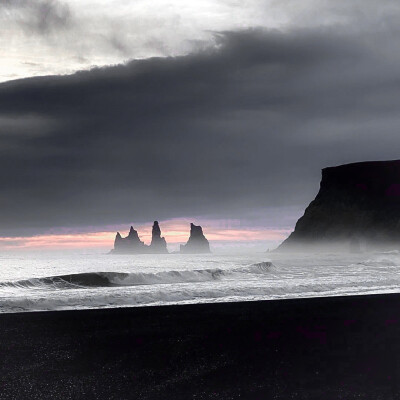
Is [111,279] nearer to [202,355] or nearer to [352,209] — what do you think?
[202,355]

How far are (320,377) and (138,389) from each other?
273 centimetres

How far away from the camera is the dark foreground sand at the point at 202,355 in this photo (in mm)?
7141

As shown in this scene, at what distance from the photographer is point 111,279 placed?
31750 mm

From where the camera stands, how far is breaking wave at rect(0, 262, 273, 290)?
94.4ft

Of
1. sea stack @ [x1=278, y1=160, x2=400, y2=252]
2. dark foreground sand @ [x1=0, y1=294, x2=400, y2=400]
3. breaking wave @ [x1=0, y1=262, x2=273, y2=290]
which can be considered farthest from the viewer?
sea stack @ [x1=278, y1=160, x2=400, y2=252]

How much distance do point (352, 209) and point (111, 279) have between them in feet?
418

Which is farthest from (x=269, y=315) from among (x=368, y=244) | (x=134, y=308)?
(x=368, y=244)

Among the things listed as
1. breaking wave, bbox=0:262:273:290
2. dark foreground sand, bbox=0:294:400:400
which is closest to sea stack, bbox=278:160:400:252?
breaking wave, bbox=0:262:273:290

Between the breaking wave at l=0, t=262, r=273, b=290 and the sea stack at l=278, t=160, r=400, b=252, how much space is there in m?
107

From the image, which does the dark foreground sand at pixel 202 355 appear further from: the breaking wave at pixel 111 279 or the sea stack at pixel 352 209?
the sea stack at pixel 352 209

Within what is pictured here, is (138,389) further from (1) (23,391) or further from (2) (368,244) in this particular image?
(2) (368,244)

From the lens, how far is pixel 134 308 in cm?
1738

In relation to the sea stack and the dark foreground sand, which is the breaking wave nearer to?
the dark foreground sand

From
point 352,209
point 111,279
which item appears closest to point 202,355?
point 111,279
